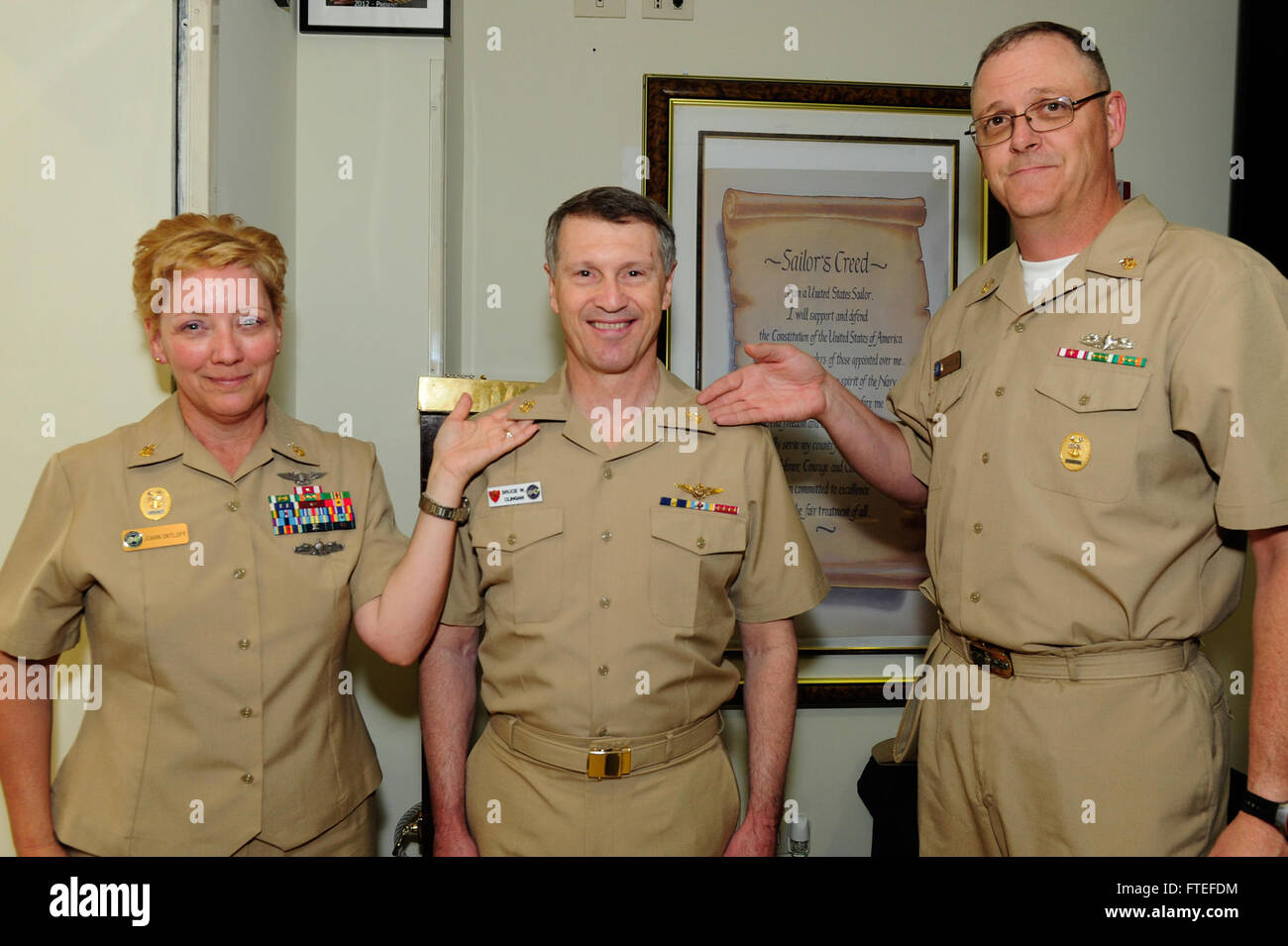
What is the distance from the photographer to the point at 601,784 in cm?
180

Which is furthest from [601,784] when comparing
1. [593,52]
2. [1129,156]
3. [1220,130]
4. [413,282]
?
[1220,130]

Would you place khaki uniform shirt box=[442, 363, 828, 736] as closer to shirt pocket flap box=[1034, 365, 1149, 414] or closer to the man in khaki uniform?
the man in khaki uniform

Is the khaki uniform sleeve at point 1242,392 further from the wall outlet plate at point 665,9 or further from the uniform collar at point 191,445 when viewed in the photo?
the wall outlet plate at point 665,9

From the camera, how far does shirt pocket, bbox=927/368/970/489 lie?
1.92 m

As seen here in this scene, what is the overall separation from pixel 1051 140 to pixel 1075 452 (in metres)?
0.56

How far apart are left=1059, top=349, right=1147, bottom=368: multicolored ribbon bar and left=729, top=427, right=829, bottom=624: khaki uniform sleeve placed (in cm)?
59

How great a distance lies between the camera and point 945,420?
6.46ft

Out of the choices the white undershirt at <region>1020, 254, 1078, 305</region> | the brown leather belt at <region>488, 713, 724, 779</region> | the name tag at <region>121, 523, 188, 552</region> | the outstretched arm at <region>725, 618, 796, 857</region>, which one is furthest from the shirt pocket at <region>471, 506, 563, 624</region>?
the white undershirt at <region>1020, 254, 1078, 305</region>

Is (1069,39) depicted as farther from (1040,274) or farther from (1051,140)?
(1040,274)

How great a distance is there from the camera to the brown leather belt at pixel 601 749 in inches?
70.2

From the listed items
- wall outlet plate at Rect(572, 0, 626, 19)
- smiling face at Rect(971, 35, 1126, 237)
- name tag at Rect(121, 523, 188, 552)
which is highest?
wall outlet plate at Rect(572, 0, 626, 19)

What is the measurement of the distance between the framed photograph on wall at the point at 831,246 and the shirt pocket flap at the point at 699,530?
104cm

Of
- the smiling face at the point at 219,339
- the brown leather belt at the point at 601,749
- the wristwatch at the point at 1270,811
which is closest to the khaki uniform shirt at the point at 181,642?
the smiling face at the point at 219,339

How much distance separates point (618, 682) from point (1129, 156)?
241cm
